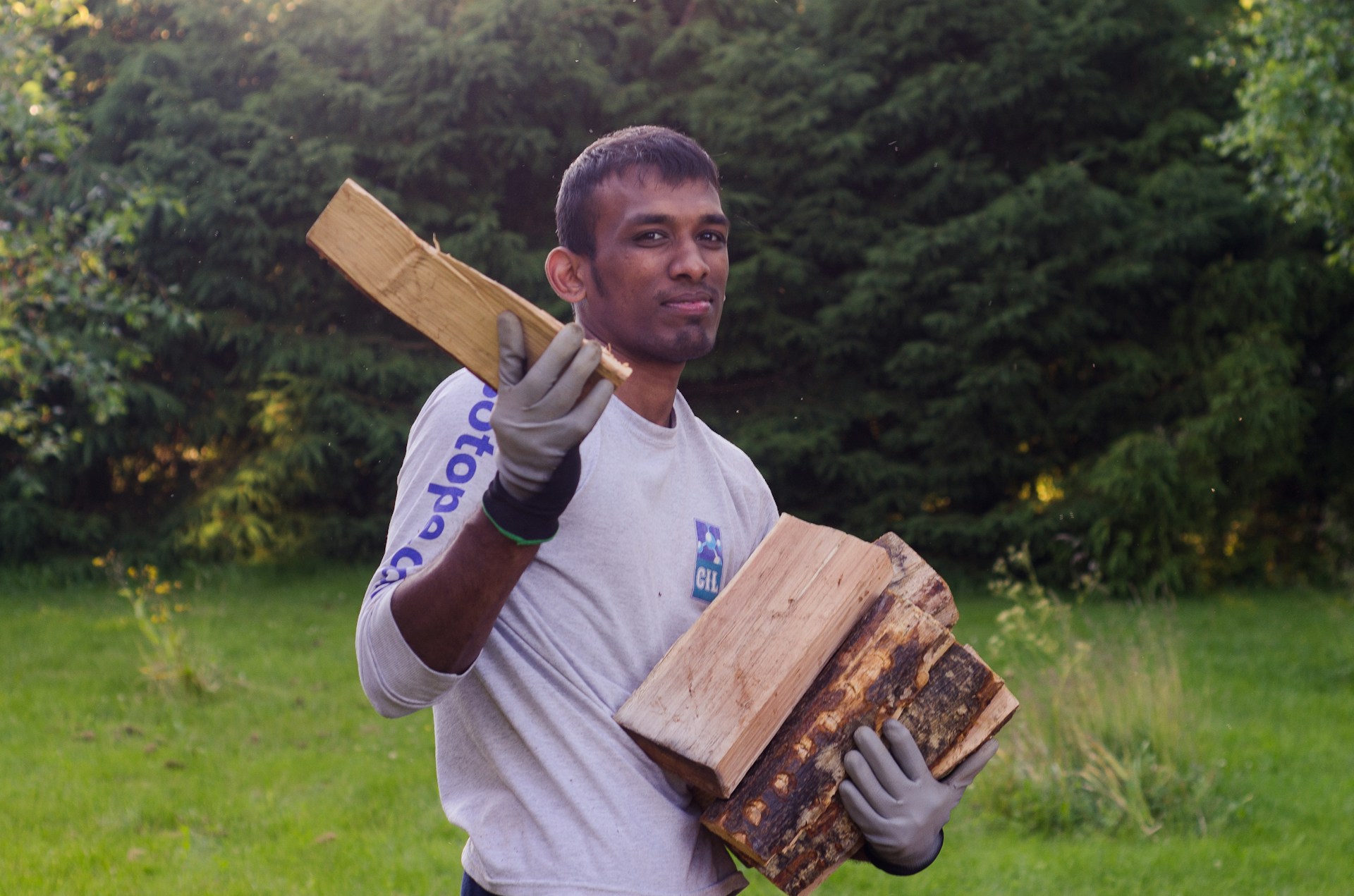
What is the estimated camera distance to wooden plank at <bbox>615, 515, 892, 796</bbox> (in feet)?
5.08

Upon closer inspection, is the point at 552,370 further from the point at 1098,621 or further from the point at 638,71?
the point at 638,71

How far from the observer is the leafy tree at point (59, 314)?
6633 mm

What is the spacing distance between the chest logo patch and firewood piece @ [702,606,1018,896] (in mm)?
222

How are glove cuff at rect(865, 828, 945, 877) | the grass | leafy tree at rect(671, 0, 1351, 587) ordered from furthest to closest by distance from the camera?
leafy tree at rect(671, 0, 1351, 587), the grass, glove cuff at rect(865, 828, 945, 877)

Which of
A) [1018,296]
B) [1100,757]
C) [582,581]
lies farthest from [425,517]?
[1018,296]

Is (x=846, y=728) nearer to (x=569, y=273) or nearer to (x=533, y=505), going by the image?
(x=533, y=505)

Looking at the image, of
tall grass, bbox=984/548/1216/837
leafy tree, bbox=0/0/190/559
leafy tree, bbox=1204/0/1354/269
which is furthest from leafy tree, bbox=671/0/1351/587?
leafy tree, bbox=0/0/190/559

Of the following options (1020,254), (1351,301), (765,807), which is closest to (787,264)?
(1020,254)

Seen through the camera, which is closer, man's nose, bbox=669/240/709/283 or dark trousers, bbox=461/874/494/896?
dark trousers, bbox=461/874/494/896

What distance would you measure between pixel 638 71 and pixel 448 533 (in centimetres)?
1071

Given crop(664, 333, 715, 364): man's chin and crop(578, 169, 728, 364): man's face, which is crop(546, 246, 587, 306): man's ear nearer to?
crop(578, 169, 728, 364): man's face

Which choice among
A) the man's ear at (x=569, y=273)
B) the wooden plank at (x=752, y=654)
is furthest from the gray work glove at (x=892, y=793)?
the man's ear at (x=569, y=273)

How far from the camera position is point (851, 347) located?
36.2 feet

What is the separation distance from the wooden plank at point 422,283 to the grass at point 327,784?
144 inches
